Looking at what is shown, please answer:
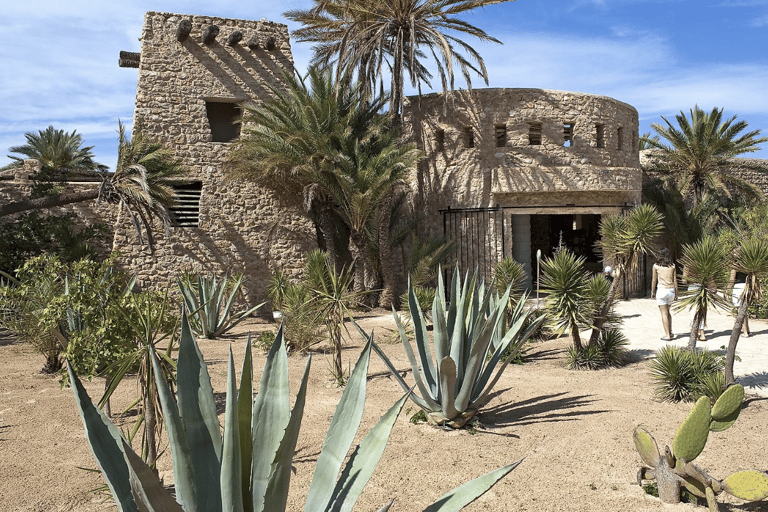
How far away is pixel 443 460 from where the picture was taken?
443cm

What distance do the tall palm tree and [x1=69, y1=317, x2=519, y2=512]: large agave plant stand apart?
10.6 meters

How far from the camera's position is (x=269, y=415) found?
84.4 inches

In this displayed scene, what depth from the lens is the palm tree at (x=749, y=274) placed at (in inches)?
226

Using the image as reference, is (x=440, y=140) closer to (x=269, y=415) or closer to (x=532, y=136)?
(x=532, y=136)

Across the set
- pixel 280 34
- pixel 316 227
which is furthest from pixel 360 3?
pixel 316 227

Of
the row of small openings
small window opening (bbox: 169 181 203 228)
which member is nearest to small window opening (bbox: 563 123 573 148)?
the row of small openings

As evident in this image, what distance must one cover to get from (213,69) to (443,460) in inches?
453

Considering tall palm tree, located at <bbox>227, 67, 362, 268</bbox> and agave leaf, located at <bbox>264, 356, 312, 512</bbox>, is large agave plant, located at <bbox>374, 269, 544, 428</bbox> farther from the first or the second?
tall palm tree, located at <bbox>227, 67, 362, 268</bbox>

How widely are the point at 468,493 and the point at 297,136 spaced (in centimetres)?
1100

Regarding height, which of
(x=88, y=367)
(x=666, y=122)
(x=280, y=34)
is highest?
(x=280, y=34)

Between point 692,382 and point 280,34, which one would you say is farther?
point 280,34

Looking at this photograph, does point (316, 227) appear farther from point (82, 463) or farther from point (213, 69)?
point (82, 463)

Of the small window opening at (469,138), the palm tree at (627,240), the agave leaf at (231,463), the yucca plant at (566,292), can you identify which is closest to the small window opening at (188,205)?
the small window opening at (469,138)

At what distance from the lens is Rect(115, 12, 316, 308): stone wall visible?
13.0 meters
